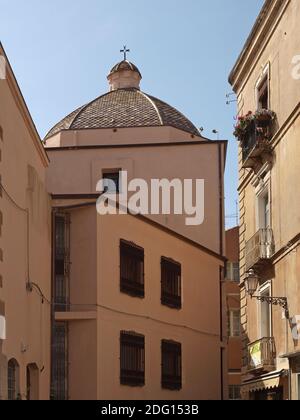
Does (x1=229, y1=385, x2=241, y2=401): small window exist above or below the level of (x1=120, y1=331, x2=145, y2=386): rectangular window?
below

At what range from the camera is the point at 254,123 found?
22094 mm

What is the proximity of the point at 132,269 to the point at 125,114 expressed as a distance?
37.4ft

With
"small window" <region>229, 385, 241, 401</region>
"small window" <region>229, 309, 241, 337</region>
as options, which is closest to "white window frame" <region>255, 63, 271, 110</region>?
"small window" <region>229, 309, 241, 337</region>

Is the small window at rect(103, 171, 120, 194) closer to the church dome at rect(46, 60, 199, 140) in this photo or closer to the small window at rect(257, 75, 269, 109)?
the church dome at rect(46, 60, 199, 140)

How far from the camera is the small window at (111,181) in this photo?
31942 millimetres

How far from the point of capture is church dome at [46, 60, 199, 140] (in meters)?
34.7

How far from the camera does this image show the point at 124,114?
35.1m

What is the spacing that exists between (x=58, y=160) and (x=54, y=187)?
1124 mm

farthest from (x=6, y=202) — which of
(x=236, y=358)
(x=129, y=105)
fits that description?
(x=236, y=358)

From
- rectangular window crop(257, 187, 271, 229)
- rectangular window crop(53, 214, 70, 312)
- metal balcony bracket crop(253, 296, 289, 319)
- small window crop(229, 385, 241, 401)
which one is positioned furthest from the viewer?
small window crop(229, 385, 241, 401)

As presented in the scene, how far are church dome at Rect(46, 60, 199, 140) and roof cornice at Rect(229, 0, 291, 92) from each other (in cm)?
888

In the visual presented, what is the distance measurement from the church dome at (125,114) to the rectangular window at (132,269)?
9909 mm

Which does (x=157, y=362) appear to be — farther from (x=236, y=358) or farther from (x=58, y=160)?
(x=236, y=358)
